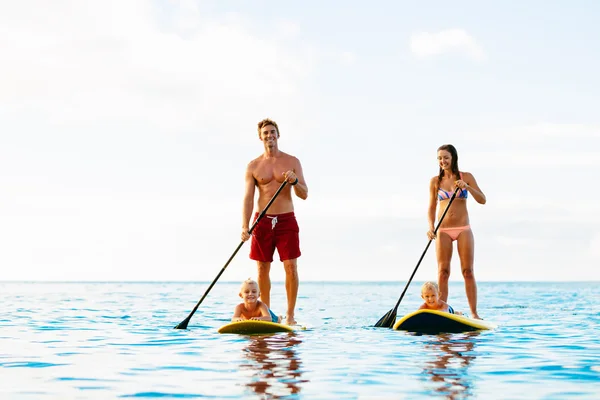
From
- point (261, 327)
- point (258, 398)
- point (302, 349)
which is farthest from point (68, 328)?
point (258, 398)

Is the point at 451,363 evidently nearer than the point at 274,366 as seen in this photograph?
No

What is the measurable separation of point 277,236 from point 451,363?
4072mm

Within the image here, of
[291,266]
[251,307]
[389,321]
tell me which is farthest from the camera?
[389,321]

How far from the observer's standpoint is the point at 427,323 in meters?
10.5

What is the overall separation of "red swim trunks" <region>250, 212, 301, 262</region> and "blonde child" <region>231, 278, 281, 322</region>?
695 mm

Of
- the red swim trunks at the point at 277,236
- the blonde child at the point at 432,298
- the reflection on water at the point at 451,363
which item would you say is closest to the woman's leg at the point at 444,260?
the blonde child at the point at 432,298

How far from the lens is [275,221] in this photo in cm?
1092

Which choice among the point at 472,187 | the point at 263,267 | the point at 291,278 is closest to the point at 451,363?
the point at 291,278

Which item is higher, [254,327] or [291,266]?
[291,266]

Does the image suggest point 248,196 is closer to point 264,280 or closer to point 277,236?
point 277,236

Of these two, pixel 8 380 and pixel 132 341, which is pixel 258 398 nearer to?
pixel 8 380

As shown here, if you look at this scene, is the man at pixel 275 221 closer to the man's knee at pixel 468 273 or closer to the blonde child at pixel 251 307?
the blonde child at pixel 251 307

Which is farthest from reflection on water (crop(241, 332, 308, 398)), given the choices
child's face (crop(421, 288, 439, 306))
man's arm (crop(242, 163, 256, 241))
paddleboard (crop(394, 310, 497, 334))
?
child's face (crop(421, 288, 439, 306))

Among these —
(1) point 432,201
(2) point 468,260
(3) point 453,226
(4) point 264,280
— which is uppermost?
(1) point 432,201
